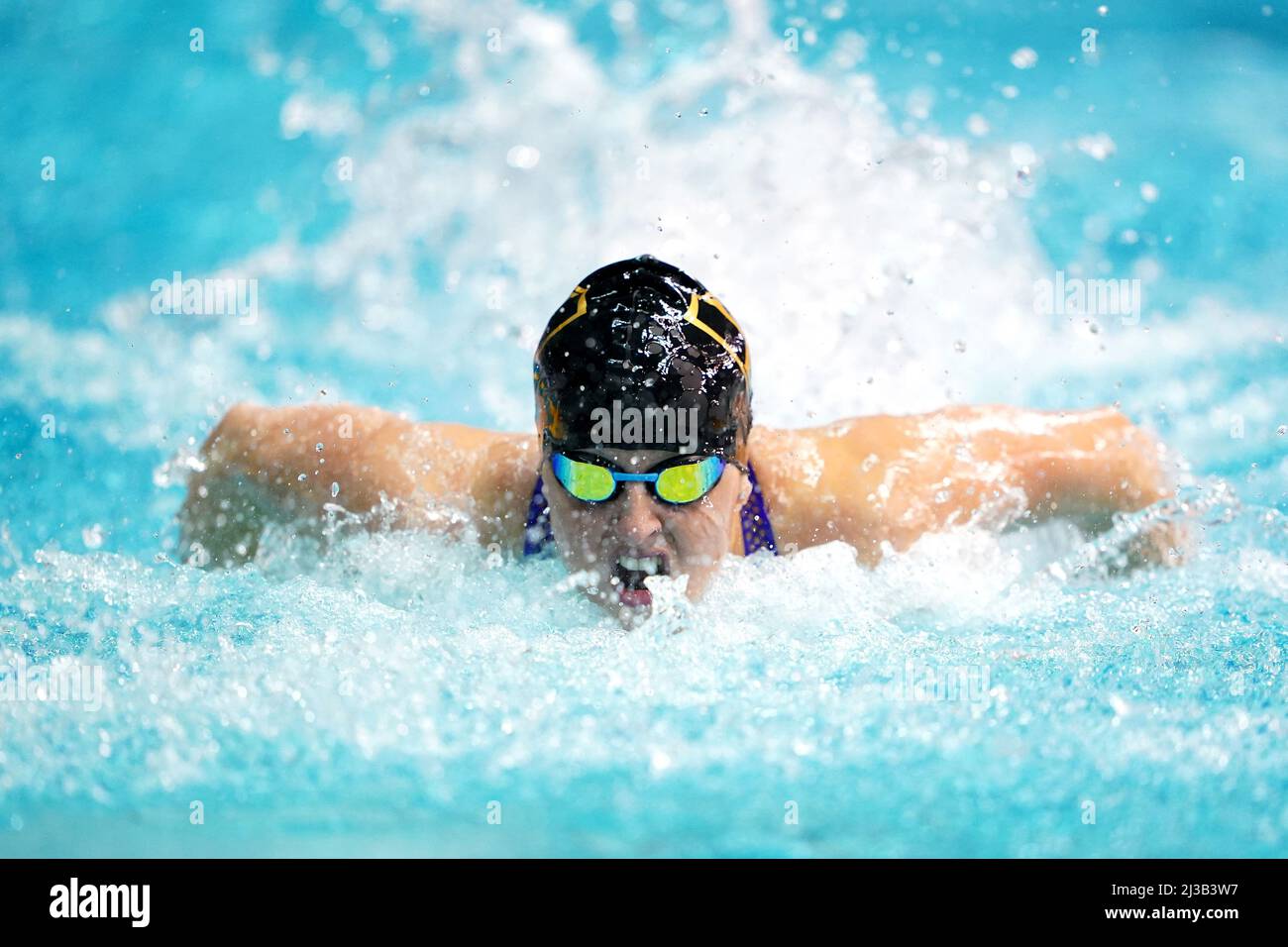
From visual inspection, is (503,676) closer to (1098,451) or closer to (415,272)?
(1098,451)

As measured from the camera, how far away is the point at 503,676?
3.08 m

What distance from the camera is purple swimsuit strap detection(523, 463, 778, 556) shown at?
11.7ft

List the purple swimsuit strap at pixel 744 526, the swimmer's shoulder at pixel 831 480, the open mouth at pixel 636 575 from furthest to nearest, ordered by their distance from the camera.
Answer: the swimmer's shoulder at pixel 831 480
the purple swimsuit strap at pixel 744 526
the open mouth at pixel 636 575

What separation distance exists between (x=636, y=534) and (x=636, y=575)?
0.45ft

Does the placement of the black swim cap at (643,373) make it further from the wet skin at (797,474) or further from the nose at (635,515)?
the wet skin at (797,474)

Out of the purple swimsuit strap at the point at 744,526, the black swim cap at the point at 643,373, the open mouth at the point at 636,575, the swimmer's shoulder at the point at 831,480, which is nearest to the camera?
the black swim cap at the point at 643,373

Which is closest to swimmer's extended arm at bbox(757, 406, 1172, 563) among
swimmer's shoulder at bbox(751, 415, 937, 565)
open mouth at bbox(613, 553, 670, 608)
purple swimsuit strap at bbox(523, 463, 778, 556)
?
swimmer's shoulder at bbox(751, 415, 937, 565)

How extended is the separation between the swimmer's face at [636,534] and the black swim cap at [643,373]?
0.07 metres

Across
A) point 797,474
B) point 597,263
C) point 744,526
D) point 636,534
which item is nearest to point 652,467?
point 636,534

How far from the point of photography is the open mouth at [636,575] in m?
3.20

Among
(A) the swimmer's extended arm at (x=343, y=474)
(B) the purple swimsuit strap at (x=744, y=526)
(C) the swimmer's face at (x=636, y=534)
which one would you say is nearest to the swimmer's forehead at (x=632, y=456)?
(C) the swimmer's face at (x=636, y=534)

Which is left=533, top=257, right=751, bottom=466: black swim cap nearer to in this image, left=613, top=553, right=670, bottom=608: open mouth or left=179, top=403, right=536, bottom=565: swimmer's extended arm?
left=613, top=553, right=670, bottom=608: open mouth

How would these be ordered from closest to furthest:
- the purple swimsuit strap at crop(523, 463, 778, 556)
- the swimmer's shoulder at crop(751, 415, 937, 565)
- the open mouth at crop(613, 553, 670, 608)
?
the open mouth at crop(613, 553, 670, 608) < the purple swimsuit strap at crop(523, 463, 778, 556) < the swimmer's shoulder at crop(751, 415, 937, 565)

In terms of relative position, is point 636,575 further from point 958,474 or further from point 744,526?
point 958,474
